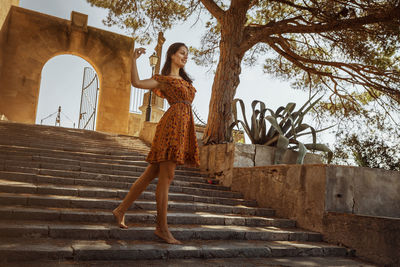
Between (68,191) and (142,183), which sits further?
(68,191)

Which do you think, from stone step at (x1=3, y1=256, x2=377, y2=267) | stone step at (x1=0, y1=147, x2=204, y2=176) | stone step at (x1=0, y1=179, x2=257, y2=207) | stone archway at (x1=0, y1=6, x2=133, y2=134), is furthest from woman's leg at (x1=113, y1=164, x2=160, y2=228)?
stone archway at (x1=0, y1=6, x2=133, y2=134)

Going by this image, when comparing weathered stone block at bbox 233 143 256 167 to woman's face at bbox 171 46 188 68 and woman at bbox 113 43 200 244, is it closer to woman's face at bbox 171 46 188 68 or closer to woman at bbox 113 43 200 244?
woman at bbox 113 43 200 244

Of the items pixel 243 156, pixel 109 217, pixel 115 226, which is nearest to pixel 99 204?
pixel 109 217

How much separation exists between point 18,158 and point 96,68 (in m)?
9.76

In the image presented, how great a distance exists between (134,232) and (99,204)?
85cm

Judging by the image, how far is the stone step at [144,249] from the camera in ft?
7.25

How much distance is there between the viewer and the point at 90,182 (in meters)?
4.43

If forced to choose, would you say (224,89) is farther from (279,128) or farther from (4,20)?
(4,20)

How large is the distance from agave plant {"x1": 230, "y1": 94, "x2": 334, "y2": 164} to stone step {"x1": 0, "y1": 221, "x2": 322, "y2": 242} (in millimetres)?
1669

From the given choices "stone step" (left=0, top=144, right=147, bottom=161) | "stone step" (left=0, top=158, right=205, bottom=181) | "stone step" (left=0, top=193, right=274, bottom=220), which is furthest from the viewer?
"stone step" (left=0, top=144, right=147, bottom=161)

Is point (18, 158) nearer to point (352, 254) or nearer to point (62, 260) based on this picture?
point (62, 260)

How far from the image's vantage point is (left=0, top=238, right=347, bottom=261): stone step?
2.21 metres

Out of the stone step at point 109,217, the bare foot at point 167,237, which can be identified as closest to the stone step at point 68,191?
the stone step at point 109,217

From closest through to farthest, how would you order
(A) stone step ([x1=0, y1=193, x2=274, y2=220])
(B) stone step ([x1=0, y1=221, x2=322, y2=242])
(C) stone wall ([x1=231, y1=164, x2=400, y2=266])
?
(B) stone step ([x1=0, y1=221, x2=322, y2=242]) < (C) stone wall ([x1=231, y1=164, x2=400, y2=266]) < (A) stone step ([x1=0, y1=193, x2=274, y2=220])
